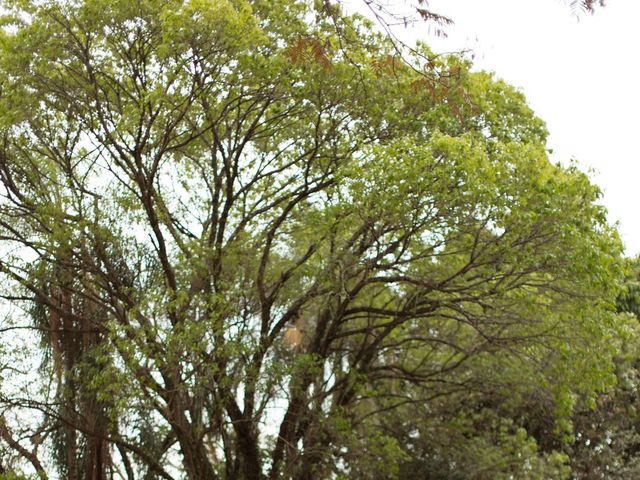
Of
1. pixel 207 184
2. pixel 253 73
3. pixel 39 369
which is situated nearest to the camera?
pixel 253 73

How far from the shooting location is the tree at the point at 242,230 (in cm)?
846

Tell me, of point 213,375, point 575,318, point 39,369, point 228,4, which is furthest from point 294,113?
point 39,369

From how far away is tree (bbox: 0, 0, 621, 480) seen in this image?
27.8 feet

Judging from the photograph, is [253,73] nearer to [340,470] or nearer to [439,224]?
[439,224]

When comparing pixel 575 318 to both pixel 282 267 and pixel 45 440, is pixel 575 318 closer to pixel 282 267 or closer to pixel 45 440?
pixel 282 267

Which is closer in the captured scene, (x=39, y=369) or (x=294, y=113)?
(x=294, y=113)

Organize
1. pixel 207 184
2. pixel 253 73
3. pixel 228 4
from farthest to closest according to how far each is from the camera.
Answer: pixel 207 184 < pixel 253 73 < pixel 228 4

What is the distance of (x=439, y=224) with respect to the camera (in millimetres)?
8680

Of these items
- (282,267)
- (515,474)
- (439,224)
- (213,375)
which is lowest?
(515,474)

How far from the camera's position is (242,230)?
417 inches

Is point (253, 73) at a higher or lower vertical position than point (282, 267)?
higher

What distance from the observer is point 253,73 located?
9023mm

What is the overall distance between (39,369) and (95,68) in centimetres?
364

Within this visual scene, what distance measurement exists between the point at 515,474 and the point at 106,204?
655 cm
